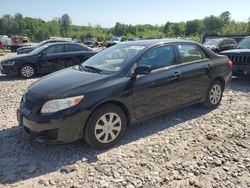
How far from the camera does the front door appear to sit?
4.71 m

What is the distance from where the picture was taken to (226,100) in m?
7.11

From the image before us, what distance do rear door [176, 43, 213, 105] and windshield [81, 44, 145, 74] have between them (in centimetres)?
100

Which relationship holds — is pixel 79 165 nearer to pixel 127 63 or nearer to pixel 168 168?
pixel 168 168

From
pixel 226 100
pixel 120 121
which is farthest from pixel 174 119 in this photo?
pixel 226 100

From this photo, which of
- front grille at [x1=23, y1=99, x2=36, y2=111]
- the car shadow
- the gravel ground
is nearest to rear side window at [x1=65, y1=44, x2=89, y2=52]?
the gravel ground

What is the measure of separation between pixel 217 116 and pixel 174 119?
0.94 meters

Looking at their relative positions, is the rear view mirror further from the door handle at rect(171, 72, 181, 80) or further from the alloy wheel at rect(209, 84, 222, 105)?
the alloy wheel at rect(209, 84, 222, 105)

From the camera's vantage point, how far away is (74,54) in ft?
39.1

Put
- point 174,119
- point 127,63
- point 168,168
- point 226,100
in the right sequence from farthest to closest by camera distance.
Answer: point 226,100 → point 174,119 → point 127,63 → point 168,168

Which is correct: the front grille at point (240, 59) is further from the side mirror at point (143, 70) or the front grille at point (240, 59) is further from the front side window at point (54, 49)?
the front side window at point (54, 49)

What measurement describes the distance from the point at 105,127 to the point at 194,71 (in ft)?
7.59

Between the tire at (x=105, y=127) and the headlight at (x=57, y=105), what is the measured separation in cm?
35

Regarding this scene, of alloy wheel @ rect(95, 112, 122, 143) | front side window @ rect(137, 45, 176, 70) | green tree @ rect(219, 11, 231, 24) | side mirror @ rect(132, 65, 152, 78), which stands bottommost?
alloy wheel @ rect(95, 112, 122, 143)

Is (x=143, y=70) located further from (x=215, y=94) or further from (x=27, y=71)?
(x=27, y=71)
